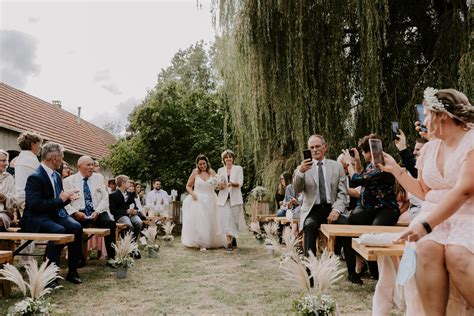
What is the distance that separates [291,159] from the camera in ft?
31.5

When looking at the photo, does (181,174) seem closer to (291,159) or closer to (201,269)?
(291,159)

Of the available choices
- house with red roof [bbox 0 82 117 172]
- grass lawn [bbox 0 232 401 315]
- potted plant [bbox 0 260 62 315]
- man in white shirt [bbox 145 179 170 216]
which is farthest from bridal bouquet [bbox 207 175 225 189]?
house with red roof [bbox 0 82 117 172]

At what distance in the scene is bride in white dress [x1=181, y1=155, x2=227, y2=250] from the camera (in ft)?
30.4

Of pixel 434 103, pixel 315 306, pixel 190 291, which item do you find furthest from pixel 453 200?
pixel 190 291

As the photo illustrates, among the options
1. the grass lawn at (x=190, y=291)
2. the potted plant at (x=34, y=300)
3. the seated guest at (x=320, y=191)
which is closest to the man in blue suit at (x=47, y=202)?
the grass lawn at (x=190, y=291)

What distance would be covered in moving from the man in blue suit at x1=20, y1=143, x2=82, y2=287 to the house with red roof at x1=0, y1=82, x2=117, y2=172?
955 cm

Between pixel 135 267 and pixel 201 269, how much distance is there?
3.26 ft

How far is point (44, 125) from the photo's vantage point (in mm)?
21000

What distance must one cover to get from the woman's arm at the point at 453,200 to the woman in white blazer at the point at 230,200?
6.73 metres

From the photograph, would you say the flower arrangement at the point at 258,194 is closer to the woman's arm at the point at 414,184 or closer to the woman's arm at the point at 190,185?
the woman's arm at the point at 190,185

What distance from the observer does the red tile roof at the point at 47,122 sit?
17797mm

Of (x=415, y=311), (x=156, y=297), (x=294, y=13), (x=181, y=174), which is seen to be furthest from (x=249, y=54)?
(x=181, y=174)

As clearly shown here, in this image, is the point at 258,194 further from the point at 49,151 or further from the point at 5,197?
the point at 49,151

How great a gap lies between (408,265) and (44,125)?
2089 centimetres
